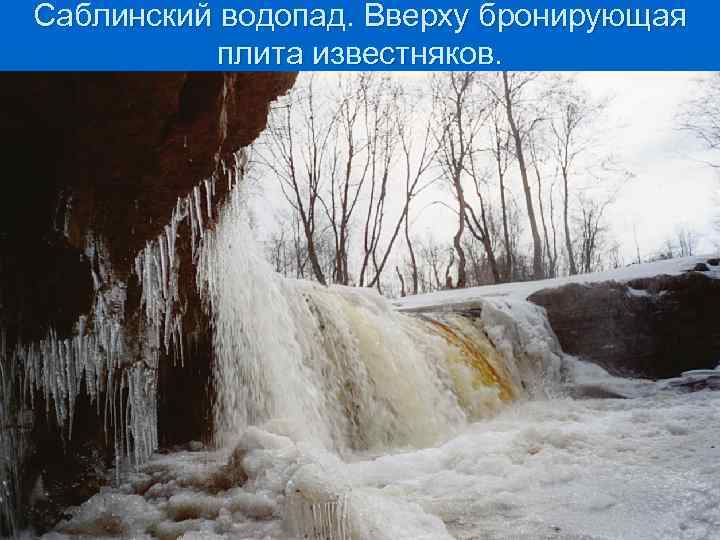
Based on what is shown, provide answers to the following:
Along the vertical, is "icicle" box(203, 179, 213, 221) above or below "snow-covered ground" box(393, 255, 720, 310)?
above

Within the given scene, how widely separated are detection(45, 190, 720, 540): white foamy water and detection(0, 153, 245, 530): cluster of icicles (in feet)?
1.06

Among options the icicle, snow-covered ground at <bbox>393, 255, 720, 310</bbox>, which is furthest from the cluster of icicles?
snow-covered ground at <bbox>393, 255, 720, 310</bbox>

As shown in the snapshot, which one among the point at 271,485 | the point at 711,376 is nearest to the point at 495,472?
the point at 271,485

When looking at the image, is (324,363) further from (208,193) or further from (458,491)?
(208,193)

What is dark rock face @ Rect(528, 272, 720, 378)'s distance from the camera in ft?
28.6

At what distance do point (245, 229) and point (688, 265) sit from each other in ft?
29.5

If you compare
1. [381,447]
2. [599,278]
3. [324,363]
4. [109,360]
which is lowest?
[381,447]

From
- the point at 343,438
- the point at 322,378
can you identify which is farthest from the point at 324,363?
the point at 343,438

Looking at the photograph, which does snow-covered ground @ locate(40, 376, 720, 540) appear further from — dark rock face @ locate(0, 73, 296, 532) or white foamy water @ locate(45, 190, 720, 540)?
dark rock face @ locate(0, 73, 296, 532)

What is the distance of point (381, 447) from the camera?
186 inches

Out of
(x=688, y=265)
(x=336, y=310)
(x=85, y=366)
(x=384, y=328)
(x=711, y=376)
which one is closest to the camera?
(x=85, y=366)

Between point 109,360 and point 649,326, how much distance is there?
9035mm

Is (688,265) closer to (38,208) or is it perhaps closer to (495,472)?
(495,472)

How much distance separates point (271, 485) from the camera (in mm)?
2529
